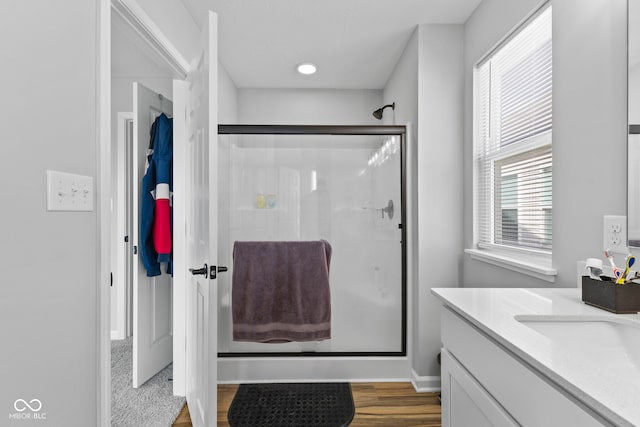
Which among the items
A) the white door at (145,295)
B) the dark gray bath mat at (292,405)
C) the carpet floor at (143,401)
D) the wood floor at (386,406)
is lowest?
the wood floor at (386,406)

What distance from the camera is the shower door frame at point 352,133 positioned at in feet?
7.84

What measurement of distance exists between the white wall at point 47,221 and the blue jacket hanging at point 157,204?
1129 millimetres

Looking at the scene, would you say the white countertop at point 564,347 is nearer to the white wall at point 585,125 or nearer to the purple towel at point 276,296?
the white wall at point 585,125

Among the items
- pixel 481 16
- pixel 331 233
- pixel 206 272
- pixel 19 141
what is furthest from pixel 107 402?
pixel 481 16

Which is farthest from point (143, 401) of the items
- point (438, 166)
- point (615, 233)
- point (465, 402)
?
point (615, 233)

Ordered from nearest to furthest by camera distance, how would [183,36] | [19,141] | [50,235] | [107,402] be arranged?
1. [19,141]
2. [50,235]
3. [107,402]
4. [183,36]

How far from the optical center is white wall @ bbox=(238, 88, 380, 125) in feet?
12.0

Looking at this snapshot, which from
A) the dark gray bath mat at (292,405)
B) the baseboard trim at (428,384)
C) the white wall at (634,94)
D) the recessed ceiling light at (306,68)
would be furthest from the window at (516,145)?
the recessed ceiling light at (306,68)

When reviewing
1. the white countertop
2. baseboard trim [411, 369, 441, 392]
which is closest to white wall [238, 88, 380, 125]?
baseboard trim [411, 369, 441, 392]

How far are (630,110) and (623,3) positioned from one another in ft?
1.18

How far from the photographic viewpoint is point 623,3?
1.17 metres

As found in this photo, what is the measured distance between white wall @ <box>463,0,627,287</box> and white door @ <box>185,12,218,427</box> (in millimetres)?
1436

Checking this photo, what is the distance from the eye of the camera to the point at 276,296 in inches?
90.7

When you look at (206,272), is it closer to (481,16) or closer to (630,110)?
(630,110)
